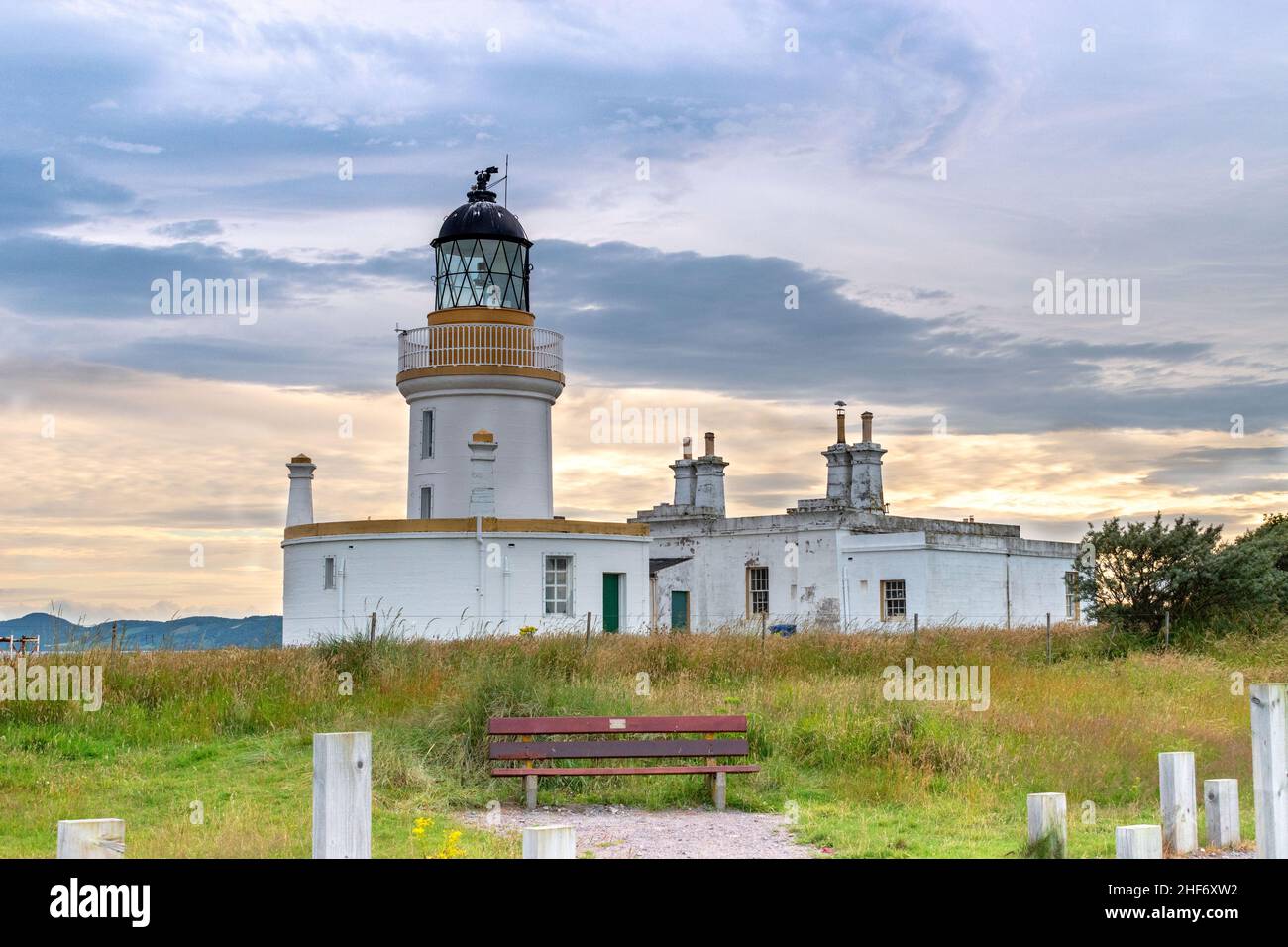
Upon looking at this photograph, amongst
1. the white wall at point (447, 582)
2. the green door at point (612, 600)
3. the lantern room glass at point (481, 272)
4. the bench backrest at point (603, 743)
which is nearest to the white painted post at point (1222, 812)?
the bench backrest at point (603, 743)

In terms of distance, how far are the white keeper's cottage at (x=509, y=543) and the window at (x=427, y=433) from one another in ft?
0.11

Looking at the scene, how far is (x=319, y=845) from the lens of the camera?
4.15m

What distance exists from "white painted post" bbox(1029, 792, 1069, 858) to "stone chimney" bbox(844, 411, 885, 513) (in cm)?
3081

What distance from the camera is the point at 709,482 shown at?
130ft

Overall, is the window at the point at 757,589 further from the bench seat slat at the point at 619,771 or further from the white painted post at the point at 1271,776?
the white painted post at the point at 1271,776

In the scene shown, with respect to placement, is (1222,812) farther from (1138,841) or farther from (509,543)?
(509,543)

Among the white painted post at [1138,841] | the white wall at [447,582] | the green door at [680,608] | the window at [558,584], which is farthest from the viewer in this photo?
the green door at [680,608]

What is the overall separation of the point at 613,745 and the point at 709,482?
89.4ft

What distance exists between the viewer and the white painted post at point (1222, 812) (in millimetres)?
8102

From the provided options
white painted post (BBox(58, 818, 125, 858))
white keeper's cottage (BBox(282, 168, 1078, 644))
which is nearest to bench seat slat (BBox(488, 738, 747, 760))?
white painted post (BBox(58, 818, 125, 858))

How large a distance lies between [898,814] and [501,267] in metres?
19.8
